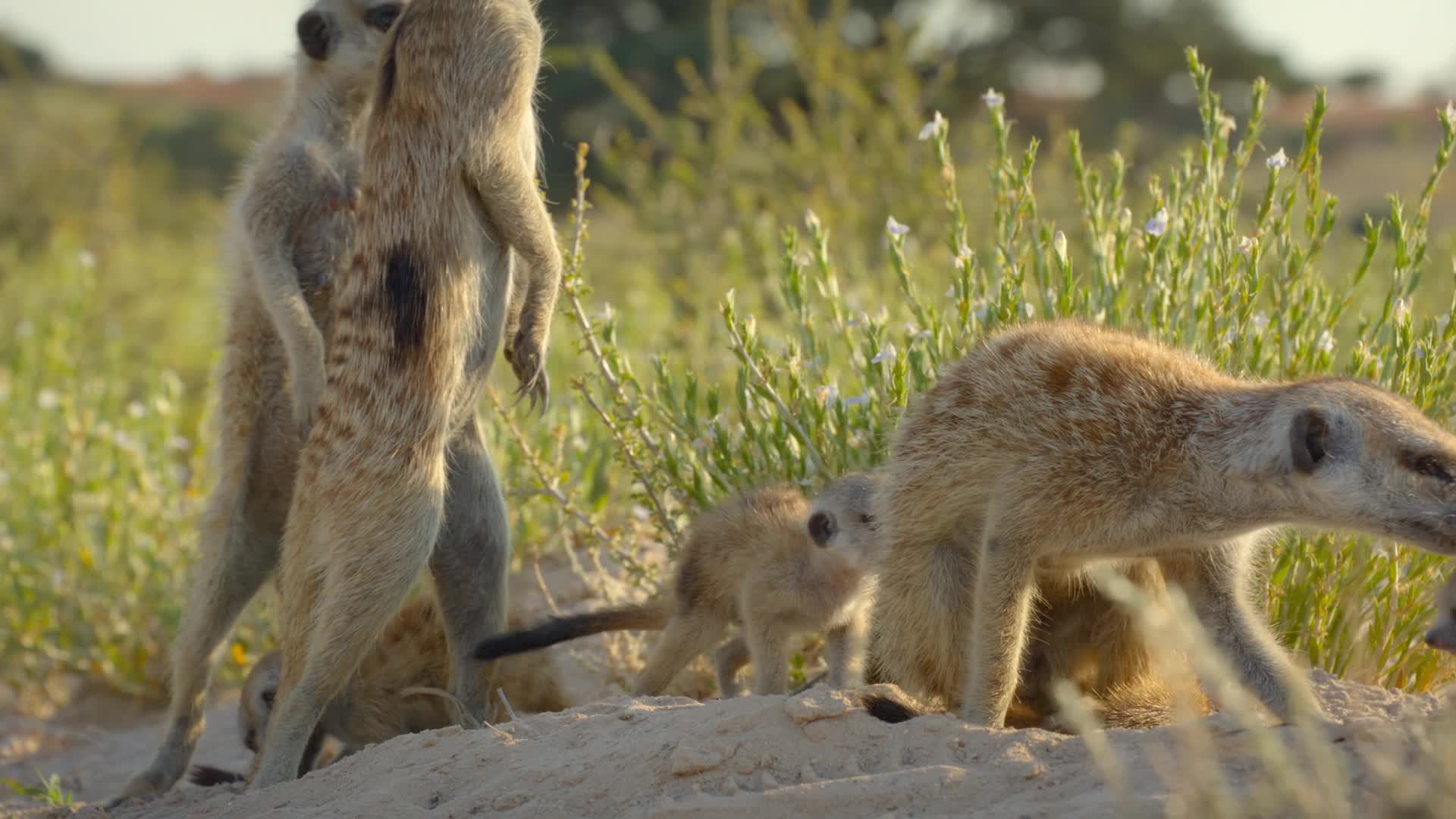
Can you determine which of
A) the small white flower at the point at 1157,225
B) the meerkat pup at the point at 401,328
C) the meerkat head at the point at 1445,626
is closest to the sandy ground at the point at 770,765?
the meerkat head at the point at 1445,626

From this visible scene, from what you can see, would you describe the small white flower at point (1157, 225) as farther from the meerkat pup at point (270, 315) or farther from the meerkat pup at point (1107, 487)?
the meerkat pup at point (270, 315)

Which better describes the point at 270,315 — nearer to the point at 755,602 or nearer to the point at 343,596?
the point at 343,596

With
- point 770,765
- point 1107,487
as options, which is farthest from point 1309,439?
point 770,765

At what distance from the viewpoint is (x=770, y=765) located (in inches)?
121

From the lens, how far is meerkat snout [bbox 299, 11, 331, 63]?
15.5 feet

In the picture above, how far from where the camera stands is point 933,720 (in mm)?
3137

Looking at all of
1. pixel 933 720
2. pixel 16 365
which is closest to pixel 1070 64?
pixel 16 365

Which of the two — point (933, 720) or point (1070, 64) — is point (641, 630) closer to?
point (933, 720)

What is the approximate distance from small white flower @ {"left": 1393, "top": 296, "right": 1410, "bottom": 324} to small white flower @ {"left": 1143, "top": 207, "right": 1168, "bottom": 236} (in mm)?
652

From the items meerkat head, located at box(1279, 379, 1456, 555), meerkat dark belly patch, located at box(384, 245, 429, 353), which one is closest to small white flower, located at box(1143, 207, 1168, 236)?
meerkat head, located at box(1279, 379, 1456, 555)

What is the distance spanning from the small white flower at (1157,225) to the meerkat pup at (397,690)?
8.07 feet

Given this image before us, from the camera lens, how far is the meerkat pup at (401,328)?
4117 millimetres

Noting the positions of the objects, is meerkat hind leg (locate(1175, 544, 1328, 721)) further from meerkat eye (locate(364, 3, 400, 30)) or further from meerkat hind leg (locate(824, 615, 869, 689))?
meerkat eye (locate(364, 3, 400, 30))

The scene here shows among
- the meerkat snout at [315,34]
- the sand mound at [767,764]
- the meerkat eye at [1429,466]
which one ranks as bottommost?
the sand mound at [767,764]
